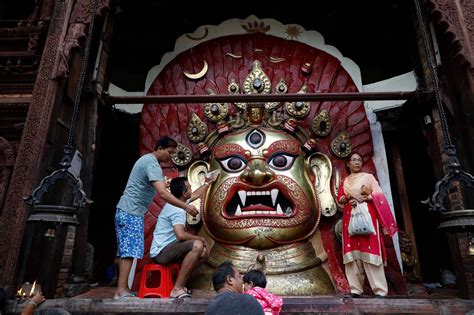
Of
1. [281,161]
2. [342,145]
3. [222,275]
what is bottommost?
[222,275]

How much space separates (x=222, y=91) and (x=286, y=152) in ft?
4.99

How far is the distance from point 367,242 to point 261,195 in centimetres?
139

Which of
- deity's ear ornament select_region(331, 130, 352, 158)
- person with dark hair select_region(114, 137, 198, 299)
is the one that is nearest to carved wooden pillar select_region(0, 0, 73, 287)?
person with dark hair select_region(114, 137, 198, 299)

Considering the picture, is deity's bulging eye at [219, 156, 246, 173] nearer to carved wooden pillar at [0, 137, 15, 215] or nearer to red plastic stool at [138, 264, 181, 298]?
red plastic stool at [138, 264, 181, 298]

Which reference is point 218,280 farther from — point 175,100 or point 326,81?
point 326,81

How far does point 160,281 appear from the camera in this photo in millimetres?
3244

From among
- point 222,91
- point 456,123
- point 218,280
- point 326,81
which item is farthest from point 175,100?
point 456,123

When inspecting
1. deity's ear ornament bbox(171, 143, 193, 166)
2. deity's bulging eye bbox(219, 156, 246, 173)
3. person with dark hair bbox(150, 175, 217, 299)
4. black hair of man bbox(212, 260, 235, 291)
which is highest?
deity's ear ornament bbox(171, 143, 193, 166)

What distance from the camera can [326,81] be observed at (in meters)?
5.51

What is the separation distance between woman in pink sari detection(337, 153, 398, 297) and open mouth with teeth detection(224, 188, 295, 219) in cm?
81

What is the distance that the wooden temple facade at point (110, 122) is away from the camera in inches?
133

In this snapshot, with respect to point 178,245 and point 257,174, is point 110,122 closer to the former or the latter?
point 257,174

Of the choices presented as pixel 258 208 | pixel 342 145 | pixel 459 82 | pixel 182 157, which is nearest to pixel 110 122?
pixel 182 157

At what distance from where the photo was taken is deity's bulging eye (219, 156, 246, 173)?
4656 mm
